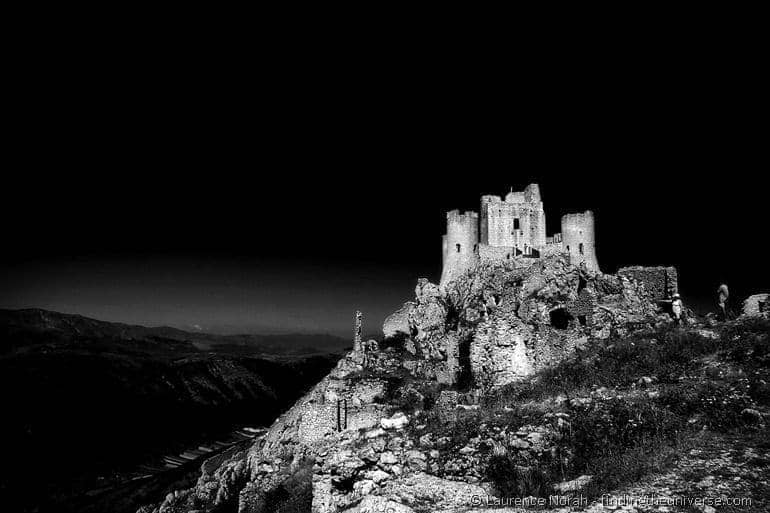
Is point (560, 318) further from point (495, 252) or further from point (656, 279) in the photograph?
point (495, 252)

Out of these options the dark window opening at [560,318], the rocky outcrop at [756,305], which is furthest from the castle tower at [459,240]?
the rocky outcrop at [756,305]

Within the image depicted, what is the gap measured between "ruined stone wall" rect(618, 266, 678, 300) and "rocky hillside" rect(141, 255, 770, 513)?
6 cm

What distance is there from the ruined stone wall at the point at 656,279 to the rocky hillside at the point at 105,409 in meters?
58.3

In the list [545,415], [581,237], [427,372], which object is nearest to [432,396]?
[427,372]

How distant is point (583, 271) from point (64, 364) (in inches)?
4747

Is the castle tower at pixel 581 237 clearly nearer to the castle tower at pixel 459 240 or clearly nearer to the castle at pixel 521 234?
the castle at pixel 521 234

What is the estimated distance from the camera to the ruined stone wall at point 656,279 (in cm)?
1897

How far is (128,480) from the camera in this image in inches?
2280

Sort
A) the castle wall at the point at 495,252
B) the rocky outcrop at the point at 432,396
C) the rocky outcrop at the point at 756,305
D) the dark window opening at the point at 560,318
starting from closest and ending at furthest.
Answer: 1. the rocky outcrop at the point at 432,396
2. the rocky outcrop at the point at 756,305
3. the dark window opening at the point at 560,318
4. the castle wall at the point at 495,252

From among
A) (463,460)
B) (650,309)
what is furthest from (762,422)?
(650,309)

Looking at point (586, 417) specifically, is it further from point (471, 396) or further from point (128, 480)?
point (128, 480)

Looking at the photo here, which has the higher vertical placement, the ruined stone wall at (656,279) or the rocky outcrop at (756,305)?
the ruined stone wall at (656,279)

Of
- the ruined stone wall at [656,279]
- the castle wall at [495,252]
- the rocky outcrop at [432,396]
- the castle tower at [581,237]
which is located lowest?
the rocky outcrop at [432,396]

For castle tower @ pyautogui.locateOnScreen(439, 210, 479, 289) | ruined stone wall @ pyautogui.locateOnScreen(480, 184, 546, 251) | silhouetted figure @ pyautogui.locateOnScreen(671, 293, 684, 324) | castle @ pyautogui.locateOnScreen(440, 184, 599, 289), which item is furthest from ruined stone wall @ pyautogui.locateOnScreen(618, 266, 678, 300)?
castle tower @ pyautogui.locateOnScreen(439, 210, 479, 289)
